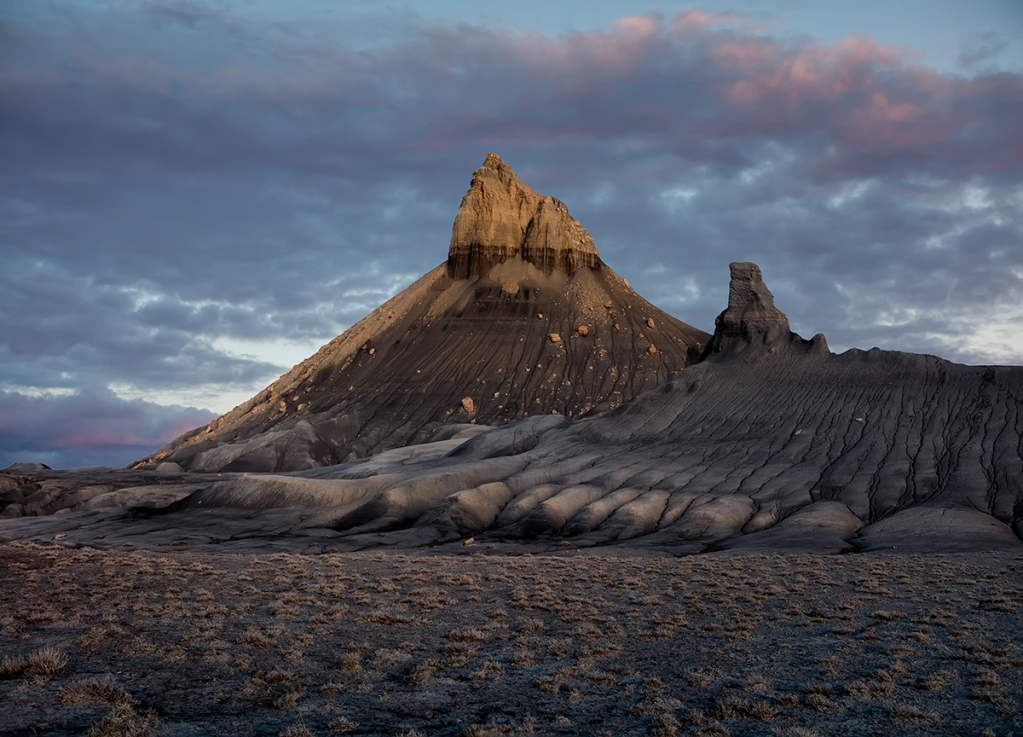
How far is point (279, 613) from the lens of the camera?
16.3 metres

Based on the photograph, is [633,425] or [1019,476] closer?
[1019,476]

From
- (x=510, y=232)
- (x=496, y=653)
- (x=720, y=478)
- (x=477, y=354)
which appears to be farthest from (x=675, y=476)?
(x=510, y=232)

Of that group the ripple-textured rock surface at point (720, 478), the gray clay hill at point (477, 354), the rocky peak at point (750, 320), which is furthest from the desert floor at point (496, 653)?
the gray clay hill at point (477, 354)

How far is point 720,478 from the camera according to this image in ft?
153

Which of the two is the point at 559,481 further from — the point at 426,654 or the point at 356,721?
the point at 356,721

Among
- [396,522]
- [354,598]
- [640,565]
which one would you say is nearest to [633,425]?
[396,522]

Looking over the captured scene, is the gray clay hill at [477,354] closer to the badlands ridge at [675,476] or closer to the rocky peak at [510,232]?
the rocky peak at [510,232]

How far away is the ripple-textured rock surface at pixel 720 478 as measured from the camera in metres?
38.3

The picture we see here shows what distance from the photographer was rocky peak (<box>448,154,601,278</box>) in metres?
130

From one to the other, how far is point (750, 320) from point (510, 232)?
74418 mm

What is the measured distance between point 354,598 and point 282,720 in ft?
29.9

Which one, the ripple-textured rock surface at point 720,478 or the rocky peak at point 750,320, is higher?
the rocky peak at point 750,320

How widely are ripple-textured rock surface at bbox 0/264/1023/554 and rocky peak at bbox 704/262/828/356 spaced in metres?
0.19

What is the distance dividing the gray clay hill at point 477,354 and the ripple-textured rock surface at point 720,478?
99.0ft
